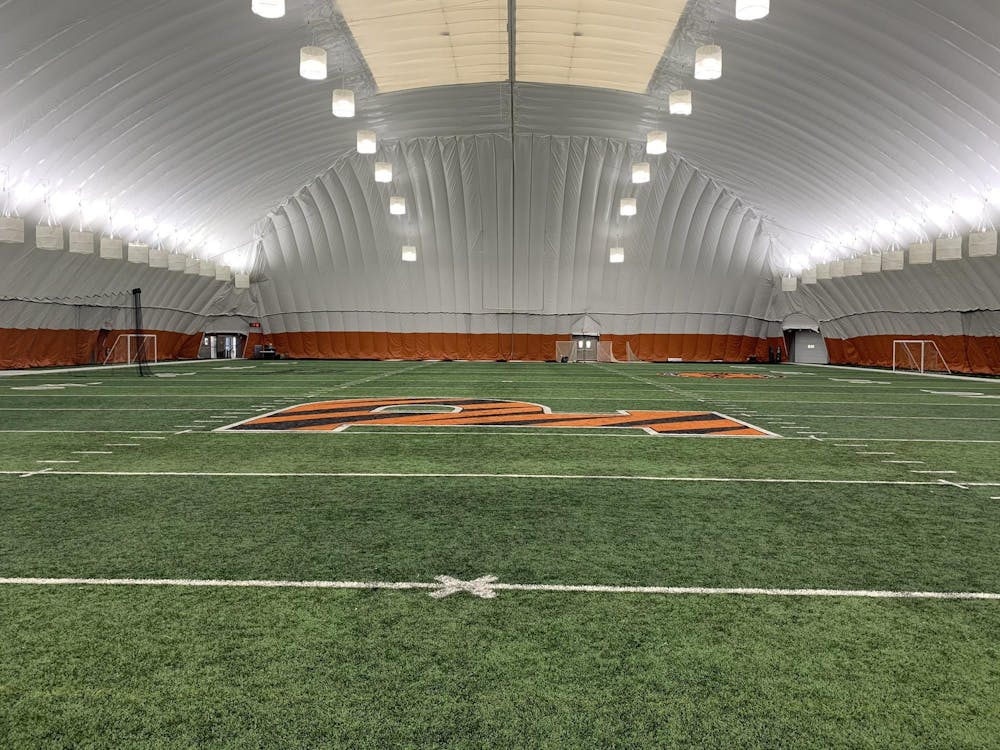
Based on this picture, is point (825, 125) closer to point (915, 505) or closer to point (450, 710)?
point (915, 505)

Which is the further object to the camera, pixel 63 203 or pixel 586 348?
pixel 586 348

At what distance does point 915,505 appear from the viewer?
610 cm

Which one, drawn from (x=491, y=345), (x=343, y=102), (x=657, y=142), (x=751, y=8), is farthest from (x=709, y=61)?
(x=491, y=345)

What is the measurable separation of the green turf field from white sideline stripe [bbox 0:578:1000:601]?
0.03m

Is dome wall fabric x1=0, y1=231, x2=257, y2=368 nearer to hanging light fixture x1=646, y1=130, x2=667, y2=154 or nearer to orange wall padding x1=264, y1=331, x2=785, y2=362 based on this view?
orange wall padding x1=264, y1=331, x2=785, y2=362

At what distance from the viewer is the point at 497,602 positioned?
12.1ft

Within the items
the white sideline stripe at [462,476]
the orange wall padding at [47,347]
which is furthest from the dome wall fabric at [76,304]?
the white sideline stripe at [462,476]

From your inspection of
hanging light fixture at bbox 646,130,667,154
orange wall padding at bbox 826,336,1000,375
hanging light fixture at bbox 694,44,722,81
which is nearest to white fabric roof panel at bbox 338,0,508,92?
hanging light fixture at bbox 646,130,667,154

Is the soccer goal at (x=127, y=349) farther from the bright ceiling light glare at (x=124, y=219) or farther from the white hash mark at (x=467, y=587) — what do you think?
the white hash mark at (x=467, y=587)

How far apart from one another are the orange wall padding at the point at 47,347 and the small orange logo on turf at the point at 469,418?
2312 centimetres

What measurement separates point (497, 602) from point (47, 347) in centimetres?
3584

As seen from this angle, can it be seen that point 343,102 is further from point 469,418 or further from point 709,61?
point 469,418

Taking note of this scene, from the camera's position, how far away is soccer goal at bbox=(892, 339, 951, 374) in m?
35.5

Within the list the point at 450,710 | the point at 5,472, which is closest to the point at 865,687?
the point at 450,710
